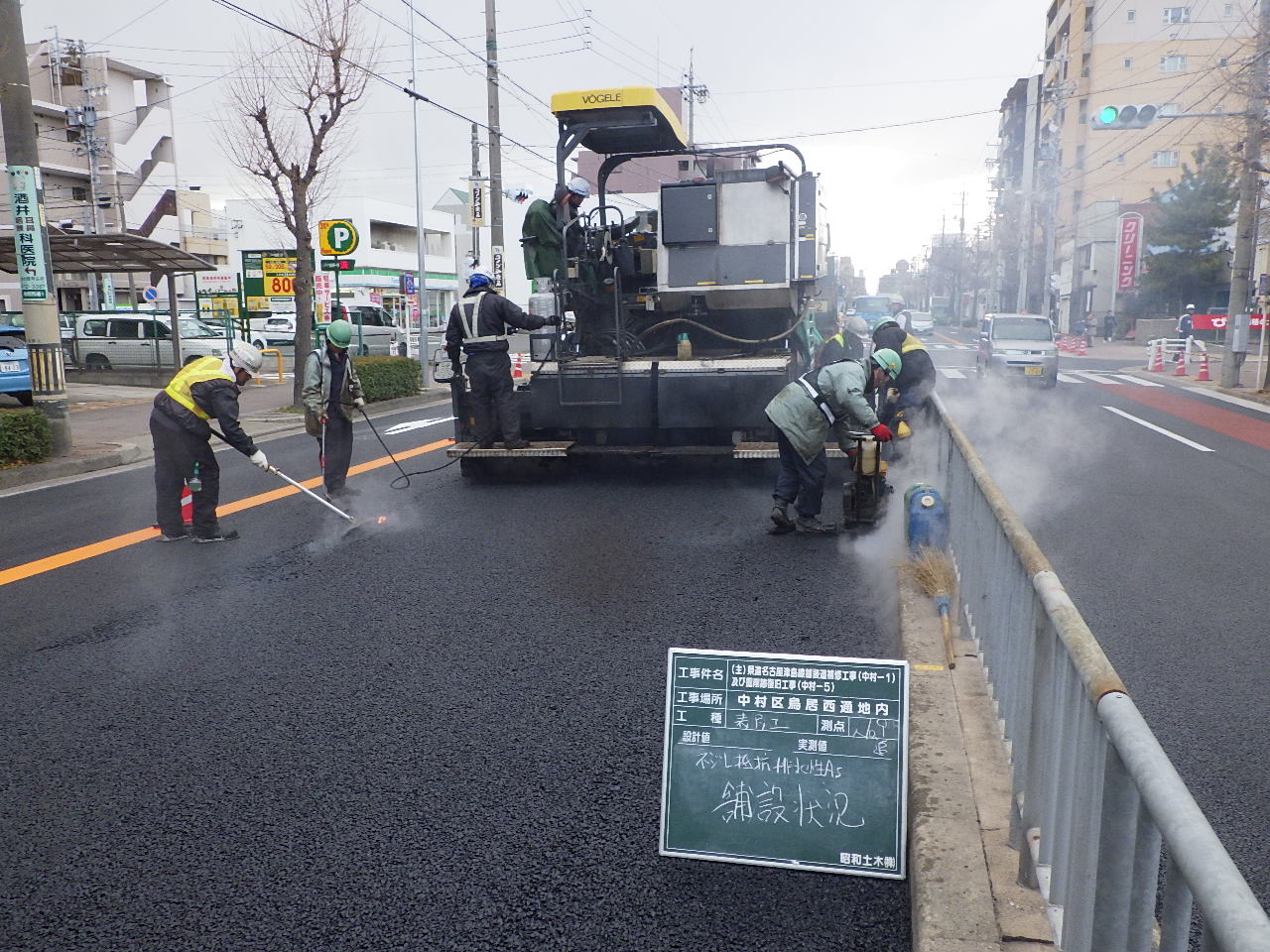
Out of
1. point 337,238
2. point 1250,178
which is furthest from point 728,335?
point 1250,178

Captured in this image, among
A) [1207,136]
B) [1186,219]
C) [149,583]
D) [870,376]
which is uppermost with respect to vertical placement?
[1207,136]

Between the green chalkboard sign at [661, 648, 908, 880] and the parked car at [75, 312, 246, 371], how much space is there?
82.1 ft

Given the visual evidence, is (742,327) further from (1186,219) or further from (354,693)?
(1186,219)

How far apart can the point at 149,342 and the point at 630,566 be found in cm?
2246

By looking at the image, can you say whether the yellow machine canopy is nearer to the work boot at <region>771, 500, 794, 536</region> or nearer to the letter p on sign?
the work boot at <region>771, 500, 794, 536</region>

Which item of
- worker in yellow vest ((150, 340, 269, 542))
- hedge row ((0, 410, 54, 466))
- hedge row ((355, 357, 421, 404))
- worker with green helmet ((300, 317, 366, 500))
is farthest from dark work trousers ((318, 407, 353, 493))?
hedge row ((355, 357, 421, 404))

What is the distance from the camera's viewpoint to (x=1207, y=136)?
5597cm

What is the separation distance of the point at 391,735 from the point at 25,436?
346 inches

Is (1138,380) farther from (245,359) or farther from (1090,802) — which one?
(1090,802)

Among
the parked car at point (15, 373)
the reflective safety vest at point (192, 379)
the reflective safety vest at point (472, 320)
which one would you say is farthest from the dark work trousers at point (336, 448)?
the parked car at point (15, 373)

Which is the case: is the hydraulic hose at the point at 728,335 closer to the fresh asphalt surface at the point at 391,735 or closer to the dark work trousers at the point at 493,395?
the dark work trousers at the point at 493,395

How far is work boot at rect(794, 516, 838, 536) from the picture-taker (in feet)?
25.6

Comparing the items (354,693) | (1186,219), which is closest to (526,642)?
(354,693)

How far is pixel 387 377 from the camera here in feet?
61.8
